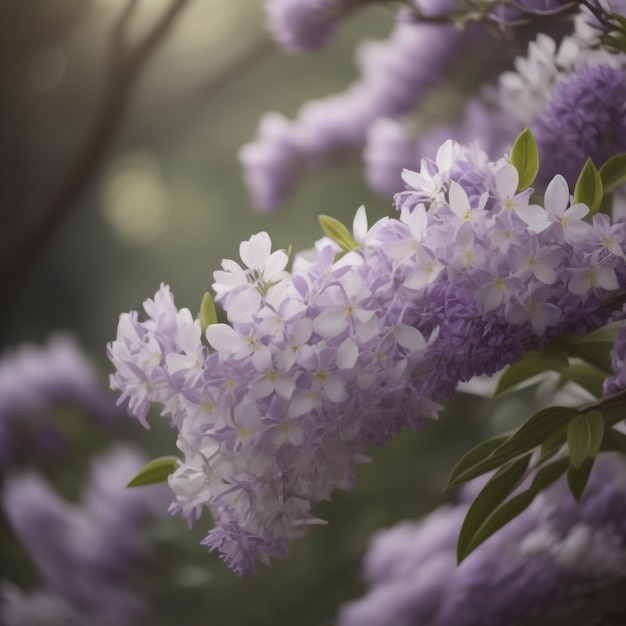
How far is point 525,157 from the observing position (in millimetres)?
358

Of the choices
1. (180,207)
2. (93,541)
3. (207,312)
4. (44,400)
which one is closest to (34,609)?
(93,541)

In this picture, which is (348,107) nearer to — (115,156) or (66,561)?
(115,156)

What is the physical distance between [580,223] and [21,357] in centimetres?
75

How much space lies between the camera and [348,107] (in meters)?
0.71

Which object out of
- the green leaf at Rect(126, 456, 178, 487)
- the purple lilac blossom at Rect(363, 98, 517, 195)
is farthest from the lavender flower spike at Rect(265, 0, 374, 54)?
the green leaf at Rect(126, 456, 178, 487)

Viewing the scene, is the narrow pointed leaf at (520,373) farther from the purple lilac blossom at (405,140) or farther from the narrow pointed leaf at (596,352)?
the purple lilac blossom at (405,140)

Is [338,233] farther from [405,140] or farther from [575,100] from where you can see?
[405,140]

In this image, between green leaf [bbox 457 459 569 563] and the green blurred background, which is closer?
green leaf [bbox 457 459 569 563]

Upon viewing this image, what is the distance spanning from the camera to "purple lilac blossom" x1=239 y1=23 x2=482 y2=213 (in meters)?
0.62

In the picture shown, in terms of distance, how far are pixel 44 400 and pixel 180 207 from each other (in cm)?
27

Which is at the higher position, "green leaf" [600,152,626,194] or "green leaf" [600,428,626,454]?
"green leaf" [600,152,626,194]

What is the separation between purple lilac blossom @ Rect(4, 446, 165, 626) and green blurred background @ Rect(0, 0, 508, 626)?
0.08ft

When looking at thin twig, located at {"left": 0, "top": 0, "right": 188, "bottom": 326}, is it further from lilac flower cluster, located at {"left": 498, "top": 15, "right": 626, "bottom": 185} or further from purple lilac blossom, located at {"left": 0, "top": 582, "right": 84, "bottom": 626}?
lilac flower cluster, located at {"left": 498, "top": 15, "right": 626, "bottom": 185}

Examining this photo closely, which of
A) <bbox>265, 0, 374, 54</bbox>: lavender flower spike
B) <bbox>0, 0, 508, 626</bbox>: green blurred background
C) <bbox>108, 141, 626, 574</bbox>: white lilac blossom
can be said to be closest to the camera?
<bbox>108, 141, 626, 574</bbox>: white lilac blossom
